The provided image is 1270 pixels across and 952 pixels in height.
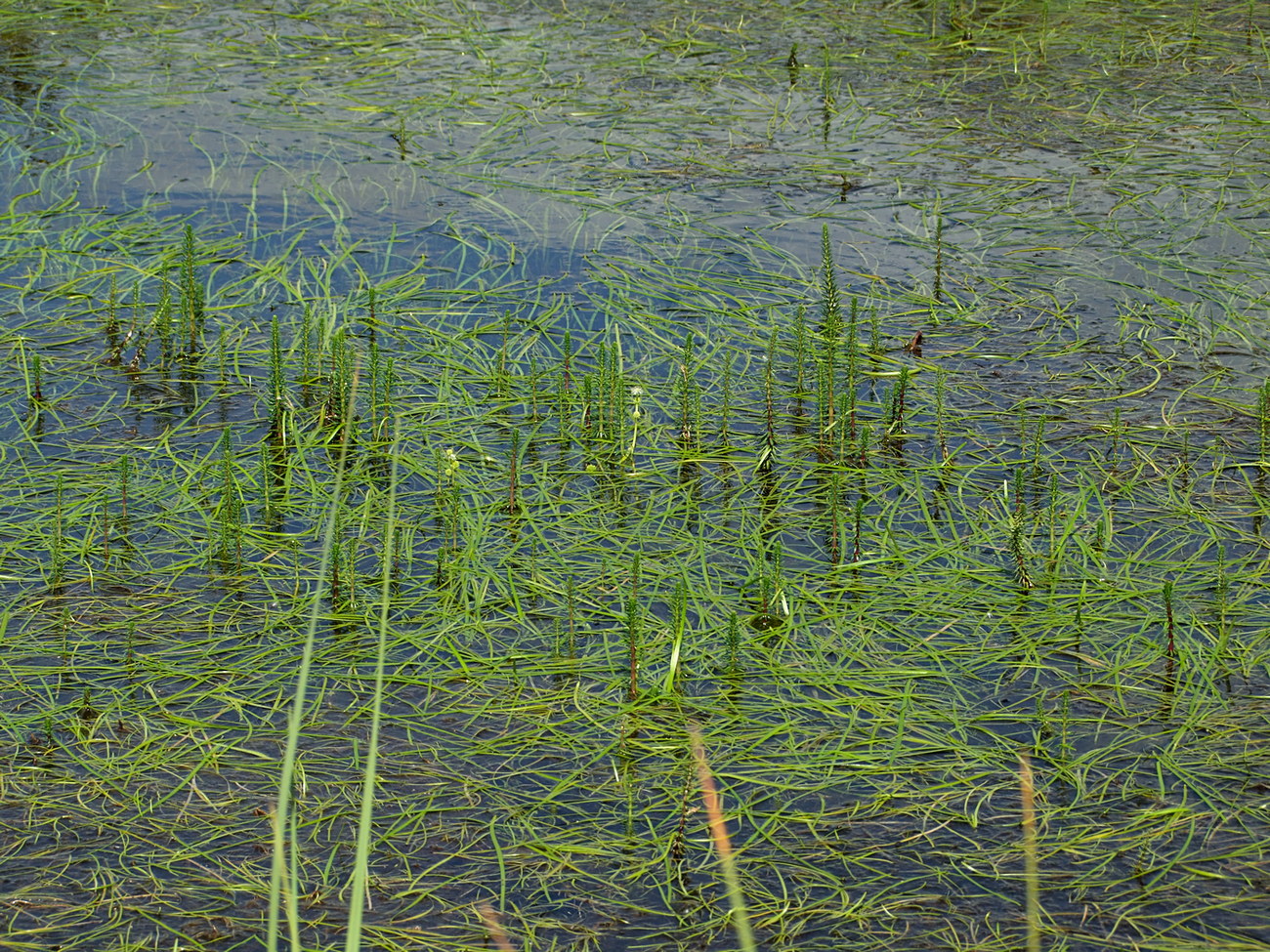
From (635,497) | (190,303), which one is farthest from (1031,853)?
(190,303)

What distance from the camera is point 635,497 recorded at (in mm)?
4129

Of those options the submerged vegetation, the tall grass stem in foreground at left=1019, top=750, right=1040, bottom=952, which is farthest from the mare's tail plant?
the tall grass stem in foreground at left=1019, top=750, right=1040, bottom=952

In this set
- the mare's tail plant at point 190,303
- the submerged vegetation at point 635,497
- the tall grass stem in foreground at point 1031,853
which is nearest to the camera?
the tall grass stem in foreground at point 1031,853

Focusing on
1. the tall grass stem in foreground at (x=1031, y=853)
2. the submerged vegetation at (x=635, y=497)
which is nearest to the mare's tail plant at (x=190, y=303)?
the submerged vegetation at (x=635, y=497)

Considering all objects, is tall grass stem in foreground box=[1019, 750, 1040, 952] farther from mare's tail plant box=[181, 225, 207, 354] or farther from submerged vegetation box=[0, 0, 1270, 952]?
mare's tail plant box=[181, 225, 207, 354]

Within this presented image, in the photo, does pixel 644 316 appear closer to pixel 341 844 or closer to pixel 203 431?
pixel 203 431

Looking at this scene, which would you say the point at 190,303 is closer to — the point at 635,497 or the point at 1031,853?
the point at 635,497

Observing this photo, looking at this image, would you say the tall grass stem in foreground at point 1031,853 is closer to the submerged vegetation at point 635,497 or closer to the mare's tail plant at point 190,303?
the submerged vegetation at point 635,497

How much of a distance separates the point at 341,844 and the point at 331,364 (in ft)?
7.22

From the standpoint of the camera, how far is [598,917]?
2.75m

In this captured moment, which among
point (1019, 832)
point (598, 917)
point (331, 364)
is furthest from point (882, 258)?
point (598, 917)

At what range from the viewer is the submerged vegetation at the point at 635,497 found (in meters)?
2.87

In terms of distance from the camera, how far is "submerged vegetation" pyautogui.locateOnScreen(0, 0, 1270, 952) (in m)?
2.87

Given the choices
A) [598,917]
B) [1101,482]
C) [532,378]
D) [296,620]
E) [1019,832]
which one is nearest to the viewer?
[598,917]
